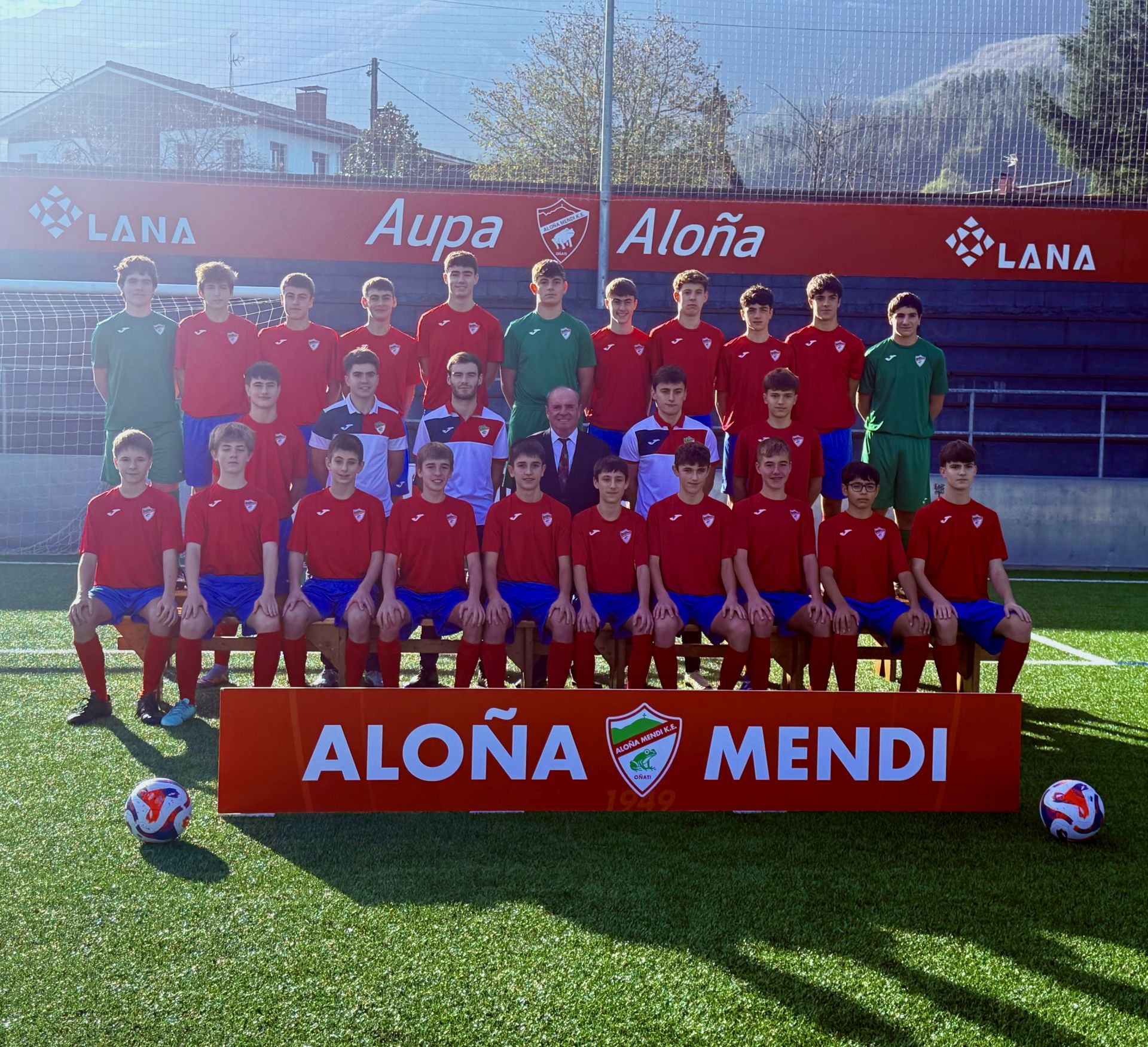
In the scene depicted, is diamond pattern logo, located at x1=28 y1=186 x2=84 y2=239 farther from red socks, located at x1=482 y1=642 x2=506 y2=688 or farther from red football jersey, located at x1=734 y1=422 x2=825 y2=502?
red socks, located at x1=482 y1=642 x2=506 y2=688

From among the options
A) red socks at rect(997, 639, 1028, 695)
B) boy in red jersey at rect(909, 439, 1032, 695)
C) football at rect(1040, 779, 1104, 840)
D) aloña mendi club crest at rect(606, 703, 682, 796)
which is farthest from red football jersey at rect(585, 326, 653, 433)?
football at rect(1040, 779, 1104, 840)

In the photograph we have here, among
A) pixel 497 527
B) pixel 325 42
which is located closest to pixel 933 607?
pixel 497 527

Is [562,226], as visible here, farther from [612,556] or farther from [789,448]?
[612,556]

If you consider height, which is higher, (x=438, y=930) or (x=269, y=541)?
(x=269, y=541)

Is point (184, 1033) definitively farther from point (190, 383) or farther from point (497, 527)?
point (190, 383)

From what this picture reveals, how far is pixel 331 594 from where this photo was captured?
16.7 feet

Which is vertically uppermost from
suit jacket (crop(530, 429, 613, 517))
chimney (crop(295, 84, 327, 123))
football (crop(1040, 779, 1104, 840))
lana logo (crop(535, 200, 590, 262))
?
chimney (crop(295, 84, 327, 123))

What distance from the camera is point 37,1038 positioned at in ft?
8.14

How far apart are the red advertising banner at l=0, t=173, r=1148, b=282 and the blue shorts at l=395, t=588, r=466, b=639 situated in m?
7.62

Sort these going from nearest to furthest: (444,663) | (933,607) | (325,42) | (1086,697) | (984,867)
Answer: (984,867)
(933,607)
(1086,697)
(444,663)
(325,42)

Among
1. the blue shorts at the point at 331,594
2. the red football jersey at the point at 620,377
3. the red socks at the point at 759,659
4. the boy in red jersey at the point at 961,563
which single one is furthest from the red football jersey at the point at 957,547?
the blue shorts at the point at 331,594

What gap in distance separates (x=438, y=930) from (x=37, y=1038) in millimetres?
1012

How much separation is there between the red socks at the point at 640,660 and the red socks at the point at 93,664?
242cm

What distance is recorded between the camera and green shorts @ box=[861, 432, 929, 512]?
6418mm
